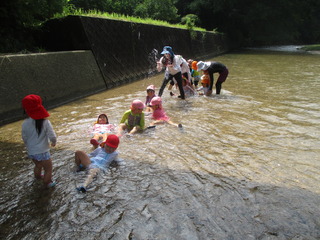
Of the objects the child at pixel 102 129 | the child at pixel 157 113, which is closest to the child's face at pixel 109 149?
the child at pixel 102 129

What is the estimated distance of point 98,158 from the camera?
403 centimetres

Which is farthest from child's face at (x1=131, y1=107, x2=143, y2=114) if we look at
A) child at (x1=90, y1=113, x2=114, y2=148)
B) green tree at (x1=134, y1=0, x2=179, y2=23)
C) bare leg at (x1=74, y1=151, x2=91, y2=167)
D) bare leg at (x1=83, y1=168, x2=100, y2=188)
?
green tree at (x1=134, y1=0, x2=179, y2=23)

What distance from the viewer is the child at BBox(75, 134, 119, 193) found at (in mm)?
3805

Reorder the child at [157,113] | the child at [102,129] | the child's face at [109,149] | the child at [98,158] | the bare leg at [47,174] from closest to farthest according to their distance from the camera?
the bare leg at [47,174], the child at [98,158], the child's face at [109,149], the child at [102,129], the child at [157,113]

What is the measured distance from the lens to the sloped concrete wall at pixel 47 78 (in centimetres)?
647

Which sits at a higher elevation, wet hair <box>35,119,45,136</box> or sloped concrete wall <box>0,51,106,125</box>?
wet hair <box>35,119,45,136</box>

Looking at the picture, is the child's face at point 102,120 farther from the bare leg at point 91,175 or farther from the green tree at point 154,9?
the green tree at point 154,9

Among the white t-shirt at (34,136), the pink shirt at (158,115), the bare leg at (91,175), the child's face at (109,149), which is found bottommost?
the pink shirt at (158,115)

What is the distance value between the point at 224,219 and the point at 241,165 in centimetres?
129

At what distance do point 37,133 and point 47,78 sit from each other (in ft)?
16.0

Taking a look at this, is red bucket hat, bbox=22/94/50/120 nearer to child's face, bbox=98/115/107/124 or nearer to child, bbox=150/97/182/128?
child's face, bbox=98/115/107/124

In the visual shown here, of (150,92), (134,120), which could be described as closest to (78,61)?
(150,92)

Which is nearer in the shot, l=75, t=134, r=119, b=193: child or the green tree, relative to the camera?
l=75, t=134, r=119, b=193: child

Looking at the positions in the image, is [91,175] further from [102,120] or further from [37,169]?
[102,120]
